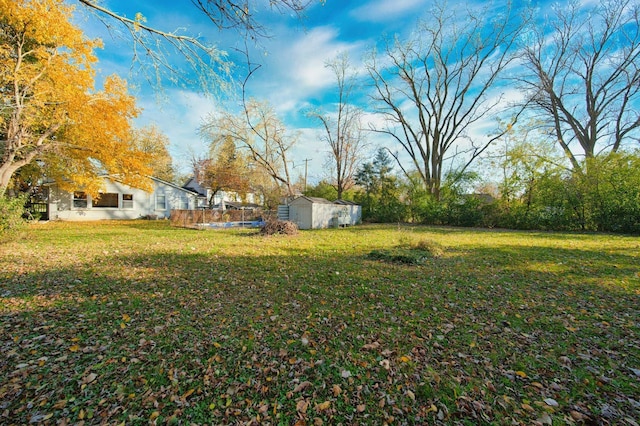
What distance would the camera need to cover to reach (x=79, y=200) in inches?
742

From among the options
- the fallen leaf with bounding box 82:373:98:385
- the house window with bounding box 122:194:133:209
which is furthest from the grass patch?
the house window with bounding box 122:194:133:209

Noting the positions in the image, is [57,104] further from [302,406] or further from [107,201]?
[302,406]

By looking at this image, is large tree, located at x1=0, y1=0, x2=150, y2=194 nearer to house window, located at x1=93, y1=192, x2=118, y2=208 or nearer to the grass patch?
house window, located at x1=93, y1=192, x2=118, y2=208

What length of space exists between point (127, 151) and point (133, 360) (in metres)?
14.6

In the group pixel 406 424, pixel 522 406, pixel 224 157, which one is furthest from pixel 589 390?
pixel 224 157

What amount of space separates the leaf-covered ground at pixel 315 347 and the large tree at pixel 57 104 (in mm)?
6501

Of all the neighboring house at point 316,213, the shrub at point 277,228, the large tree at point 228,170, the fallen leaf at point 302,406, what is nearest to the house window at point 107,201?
the large tree at point 228,170

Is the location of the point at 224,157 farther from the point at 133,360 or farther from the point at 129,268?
the point at 133,360

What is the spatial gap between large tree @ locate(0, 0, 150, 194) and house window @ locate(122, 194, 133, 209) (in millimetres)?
5653

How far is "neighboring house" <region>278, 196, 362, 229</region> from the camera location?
52.2ft

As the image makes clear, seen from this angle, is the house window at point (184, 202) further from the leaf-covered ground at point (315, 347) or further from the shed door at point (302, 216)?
the leaf-covered ground at point (315, 347)

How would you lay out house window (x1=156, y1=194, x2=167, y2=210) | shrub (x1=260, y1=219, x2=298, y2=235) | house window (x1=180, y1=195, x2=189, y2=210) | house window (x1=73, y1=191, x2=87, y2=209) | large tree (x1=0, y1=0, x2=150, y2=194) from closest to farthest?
large tree (x1=0, y1=0, x2=150, y2=194)
shrub (x1=260, y1=219, x2=298, y2=235)
house window (x1=73, y1=191, x2=87, y2=209)
house window (x1=156, y1=194, x2=167, y2=210)
house window (x1=180, y1=195, x2=189, y2=210)

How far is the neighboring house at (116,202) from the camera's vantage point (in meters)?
18.2

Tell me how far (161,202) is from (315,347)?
79.0 feet
